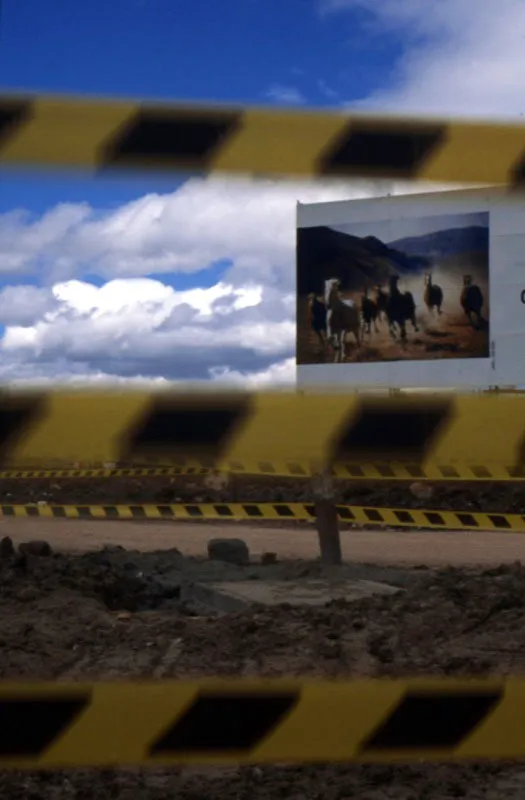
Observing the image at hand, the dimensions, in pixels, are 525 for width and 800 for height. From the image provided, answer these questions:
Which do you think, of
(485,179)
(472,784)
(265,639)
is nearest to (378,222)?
(265,639)

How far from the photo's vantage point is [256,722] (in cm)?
180

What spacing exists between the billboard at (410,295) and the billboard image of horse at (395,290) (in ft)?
0.06

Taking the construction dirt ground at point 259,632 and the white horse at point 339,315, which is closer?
the construction dirt ground at point 259,632

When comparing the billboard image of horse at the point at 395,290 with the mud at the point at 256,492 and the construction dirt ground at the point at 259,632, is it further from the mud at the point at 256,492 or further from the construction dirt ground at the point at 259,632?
the construction dirt ground at the point at 259,632

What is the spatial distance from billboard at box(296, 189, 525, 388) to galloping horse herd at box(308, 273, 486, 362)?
0.02 meters

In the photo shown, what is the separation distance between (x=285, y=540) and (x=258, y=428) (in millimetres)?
12168

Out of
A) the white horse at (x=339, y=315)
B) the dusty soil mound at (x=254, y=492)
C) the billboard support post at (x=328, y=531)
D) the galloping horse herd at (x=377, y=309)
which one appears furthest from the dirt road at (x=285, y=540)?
the galloping horse herd at (x=377, y=309)

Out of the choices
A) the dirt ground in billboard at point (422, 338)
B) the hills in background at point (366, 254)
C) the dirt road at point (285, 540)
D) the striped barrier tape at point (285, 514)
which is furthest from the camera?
the hills in background at point (366, 254)

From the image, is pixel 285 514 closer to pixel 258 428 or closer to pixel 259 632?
pixel 259 632

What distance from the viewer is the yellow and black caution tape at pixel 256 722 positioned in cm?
177

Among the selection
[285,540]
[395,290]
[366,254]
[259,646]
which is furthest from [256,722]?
[366,254]

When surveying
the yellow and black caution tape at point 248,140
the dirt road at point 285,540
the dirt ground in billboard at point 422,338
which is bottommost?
the dirt road at point 285,540

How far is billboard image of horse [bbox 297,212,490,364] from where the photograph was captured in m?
19.1

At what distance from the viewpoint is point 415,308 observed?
64.1 feet
